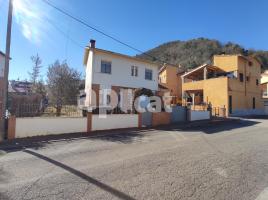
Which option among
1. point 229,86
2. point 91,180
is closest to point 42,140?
point 91,180

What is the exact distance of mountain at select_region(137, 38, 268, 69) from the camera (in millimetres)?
60594

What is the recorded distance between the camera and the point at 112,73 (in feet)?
75.8

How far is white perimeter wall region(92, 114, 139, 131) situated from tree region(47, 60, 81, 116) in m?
7.59

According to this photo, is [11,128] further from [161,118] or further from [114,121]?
[161,118]

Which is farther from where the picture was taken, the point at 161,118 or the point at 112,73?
the point at 112,73

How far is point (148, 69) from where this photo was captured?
2645 centimetres

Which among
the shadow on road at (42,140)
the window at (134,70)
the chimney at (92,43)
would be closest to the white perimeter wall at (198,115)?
the window at (134,70)

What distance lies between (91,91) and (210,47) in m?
55.1

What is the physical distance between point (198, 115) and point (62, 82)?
13905 mm

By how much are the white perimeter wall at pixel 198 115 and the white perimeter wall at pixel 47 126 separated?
36.4 ft

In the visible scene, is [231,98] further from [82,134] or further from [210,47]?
[210,47]

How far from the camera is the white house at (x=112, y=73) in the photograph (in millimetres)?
21984

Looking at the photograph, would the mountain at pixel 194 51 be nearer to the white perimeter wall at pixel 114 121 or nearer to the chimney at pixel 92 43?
the chimney at pixel 92 43

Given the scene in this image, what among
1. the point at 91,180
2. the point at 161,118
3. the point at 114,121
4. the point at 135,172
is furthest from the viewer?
the point at 161,118
